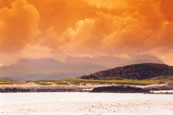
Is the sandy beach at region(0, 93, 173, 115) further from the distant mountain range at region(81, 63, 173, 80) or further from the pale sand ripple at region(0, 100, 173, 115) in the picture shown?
the distant mountain range at region(81, 63, 173, 80)

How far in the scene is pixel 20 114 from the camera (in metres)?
28.3

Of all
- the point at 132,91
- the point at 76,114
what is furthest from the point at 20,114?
the point at 132,91

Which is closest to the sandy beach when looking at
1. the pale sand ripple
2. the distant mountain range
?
the pale sand ripple

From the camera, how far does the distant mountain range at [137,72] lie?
16788 centimetres

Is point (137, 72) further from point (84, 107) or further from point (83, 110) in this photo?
point (83, 110)

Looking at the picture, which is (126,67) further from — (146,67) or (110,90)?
(110,90)

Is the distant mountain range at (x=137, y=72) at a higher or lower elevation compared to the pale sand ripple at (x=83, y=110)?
higher

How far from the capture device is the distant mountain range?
6609 inches

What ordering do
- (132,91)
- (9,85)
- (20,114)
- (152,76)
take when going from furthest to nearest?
1. (152,76)
2. (9,85)
3. (132,91)
4. (20,114)

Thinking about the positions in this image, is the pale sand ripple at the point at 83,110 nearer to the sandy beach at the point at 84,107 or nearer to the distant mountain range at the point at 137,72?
the sandy beach at the point at 84,107

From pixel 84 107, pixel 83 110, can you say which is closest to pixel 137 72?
pixel 84 107

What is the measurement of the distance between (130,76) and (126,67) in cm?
930

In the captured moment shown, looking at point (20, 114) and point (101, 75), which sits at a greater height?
point (101, 75)

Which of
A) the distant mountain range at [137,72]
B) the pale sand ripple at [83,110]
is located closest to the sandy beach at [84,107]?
the pale sand ripple at [83,110]
